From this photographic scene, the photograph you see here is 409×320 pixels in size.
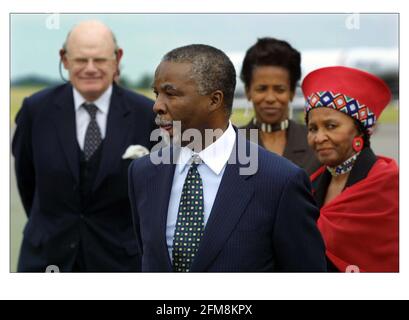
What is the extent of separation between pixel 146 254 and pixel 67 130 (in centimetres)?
242

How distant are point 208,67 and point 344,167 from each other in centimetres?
140

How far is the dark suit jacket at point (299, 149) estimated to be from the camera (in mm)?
5344

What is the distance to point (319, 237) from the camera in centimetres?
353

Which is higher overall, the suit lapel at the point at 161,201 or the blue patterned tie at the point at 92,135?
the suit lapel at the point at 161,201

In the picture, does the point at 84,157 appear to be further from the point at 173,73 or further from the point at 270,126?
the point at 173,73

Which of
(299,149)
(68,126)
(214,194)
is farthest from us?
(68,126)

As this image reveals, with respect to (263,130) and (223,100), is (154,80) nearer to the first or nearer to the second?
Result: (223,100)

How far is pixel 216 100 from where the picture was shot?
11.6ft

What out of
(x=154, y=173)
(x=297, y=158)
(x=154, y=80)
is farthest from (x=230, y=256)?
(x=297, y=158)

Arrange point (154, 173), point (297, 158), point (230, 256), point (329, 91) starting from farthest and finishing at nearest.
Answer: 1. point (297, 158)
2. point (329, 91)
3. point (154, 173)
4. point (230, 256)

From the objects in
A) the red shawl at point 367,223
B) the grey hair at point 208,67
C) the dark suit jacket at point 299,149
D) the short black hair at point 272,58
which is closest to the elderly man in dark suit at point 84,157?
the short black hair at point 272,58

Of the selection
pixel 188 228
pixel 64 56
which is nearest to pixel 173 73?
pixel 188 228

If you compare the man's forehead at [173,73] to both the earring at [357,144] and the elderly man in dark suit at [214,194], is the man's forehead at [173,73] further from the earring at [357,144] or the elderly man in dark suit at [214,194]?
the earring at [357,144]
